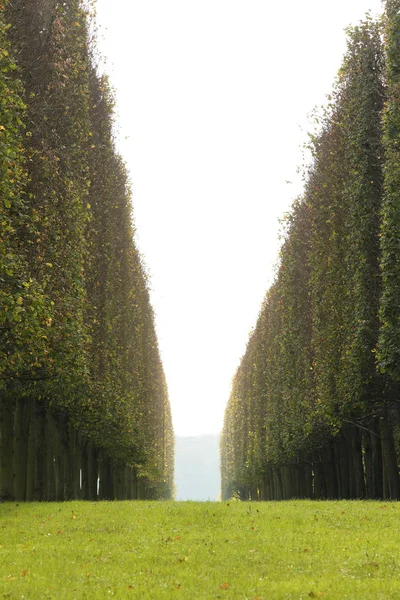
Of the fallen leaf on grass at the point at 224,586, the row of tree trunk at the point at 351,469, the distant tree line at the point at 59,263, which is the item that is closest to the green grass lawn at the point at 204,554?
the fallen leaf on grass at the point at 224,586

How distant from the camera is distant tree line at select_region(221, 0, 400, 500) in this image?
77.2ft

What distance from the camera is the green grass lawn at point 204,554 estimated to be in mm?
9820

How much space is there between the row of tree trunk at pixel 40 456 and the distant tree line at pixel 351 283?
12319mm

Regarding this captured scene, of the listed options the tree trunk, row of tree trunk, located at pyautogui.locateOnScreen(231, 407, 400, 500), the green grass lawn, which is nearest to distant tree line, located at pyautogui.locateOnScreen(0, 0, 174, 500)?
the tree trunk

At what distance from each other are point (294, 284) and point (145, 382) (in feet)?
59.5

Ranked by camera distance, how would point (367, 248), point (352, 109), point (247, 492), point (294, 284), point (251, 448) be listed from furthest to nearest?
point (247, 492)
point (251, 448)
point (294, 284)
point (352, 109)
point (367, 248)

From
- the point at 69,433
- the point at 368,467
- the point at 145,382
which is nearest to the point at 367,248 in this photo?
the point at 368,467

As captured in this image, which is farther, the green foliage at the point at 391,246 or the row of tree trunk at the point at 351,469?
the row of tree trunk at the point at 351,469

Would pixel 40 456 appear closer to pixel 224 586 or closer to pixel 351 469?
pixel 224 586

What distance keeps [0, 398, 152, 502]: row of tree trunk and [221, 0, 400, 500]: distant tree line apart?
12.3 meters

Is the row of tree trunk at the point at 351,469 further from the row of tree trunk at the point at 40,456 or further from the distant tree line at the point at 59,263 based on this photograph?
the row of tree trunk at the point at 40,456

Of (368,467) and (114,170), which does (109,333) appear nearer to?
(114,170)

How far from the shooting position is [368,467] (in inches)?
1364

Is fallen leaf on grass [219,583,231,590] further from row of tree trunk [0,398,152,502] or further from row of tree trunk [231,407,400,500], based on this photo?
row of tree trunk [231,407,400,500]
